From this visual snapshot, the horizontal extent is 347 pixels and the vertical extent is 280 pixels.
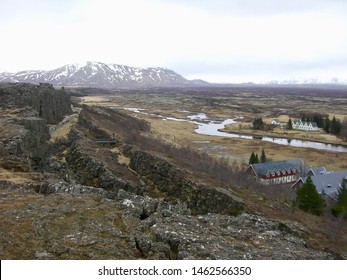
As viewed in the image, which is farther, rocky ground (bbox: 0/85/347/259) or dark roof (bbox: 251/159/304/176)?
dark roof (bbox: 251/159/304/176)

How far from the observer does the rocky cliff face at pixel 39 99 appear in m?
43.8

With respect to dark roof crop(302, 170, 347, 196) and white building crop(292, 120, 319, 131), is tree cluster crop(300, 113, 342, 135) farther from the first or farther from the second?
dark roof crop(302, 170, 347, 196)

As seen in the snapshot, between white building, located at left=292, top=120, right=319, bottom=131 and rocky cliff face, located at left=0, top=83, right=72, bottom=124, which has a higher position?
rocky cliff face, located at left=0, top=83, right=72, bottom=124

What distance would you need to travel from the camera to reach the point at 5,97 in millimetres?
43250

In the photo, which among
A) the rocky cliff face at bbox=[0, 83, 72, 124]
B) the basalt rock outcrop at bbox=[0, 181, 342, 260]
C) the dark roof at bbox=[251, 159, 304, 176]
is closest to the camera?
the basalt rock outcrop at bbox=[0, 181, 342, 260]

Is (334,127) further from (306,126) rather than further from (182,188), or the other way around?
(182,188)

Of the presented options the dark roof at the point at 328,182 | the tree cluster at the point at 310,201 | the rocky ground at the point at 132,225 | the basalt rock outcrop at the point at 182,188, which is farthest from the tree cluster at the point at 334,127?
the rocky ground at the point at 132,225

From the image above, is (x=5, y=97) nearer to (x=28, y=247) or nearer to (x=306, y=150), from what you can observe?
(x=28, y=247)

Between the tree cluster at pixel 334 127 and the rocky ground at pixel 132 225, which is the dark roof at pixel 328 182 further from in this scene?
the tree cluster at pixel 334 127

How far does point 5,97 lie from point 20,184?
1191 inches

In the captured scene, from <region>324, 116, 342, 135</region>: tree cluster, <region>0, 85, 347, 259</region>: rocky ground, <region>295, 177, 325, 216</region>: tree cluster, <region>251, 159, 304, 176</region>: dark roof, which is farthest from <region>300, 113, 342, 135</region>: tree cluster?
<region>0, 85, 347, 259</region>: rocky ground

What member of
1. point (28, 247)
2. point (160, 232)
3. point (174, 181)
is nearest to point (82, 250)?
point (28, 247)

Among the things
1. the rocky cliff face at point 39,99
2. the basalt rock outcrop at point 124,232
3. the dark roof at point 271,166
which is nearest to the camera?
the basalt rock outcrop at point 124,232

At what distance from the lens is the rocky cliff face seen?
43812 millimetres
